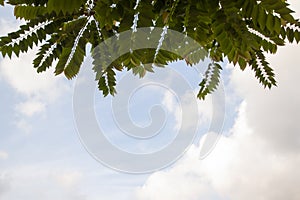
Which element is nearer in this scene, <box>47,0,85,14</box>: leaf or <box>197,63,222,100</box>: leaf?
<box>47,0,85,14</box>: leaf

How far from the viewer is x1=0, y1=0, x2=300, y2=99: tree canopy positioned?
186 centimetres

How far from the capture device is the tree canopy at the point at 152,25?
6.10 ft

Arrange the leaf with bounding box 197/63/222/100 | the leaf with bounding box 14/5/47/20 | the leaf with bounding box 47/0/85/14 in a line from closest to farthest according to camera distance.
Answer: the leaf with bounding box 47/0/85/14 < the leaf with bounding box 14/5/47/20 < the leaf with bounding box 197/63/222/100

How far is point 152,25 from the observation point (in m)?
2.14

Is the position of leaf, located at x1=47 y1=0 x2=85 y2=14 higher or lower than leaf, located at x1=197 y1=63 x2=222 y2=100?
lower

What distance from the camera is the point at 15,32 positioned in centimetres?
279

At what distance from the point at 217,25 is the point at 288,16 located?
0.37 metres

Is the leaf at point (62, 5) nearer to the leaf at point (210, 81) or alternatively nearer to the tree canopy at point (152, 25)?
the tree canopy at point (152, 25)

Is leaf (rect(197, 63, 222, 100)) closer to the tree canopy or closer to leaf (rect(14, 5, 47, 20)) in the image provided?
the tree canopy

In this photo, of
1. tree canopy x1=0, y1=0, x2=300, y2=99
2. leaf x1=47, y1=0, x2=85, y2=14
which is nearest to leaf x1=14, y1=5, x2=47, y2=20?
tree canopy x1=0, y1=0, x2=300, y2=99

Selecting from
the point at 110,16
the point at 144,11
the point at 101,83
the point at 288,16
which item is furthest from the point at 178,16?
the point at 101,83

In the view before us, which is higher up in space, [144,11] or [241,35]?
[144,11]

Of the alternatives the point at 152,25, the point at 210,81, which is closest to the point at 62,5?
the point at 152,25

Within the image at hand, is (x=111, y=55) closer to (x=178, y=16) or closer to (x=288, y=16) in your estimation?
(x=178, y=16)
